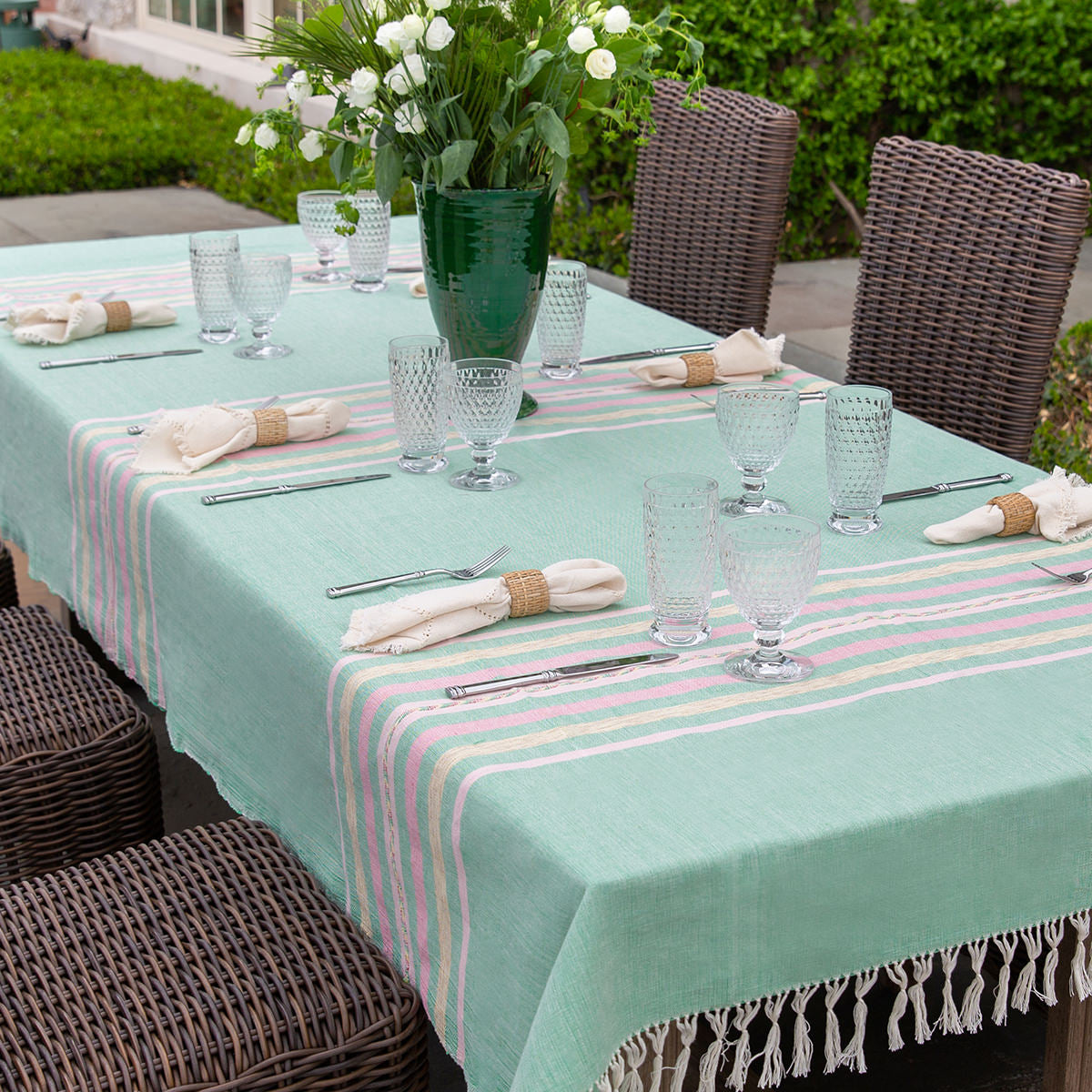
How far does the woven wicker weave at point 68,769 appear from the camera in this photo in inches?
71.1

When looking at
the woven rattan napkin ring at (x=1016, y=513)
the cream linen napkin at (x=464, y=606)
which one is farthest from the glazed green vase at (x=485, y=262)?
the woven rattan napkin ring at (x=1016, y=513)

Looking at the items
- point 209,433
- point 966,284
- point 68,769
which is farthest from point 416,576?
point 966,284

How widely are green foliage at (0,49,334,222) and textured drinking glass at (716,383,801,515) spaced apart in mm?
5142

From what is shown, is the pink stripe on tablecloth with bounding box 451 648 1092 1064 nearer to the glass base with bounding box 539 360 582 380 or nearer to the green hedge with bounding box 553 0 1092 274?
the glass base with bounding box 539 360 582 380

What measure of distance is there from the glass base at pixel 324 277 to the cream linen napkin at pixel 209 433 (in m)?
0.90

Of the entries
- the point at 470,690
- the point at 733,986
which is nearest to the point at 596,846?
the point at 733,986

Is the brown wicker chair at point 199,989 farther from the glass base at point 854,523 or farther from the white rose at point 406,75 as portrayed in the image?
the white rose at point 406,75

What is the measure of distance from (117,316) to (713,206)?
1203mm

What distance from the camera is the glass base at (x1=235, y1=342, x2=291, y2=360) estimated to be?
2344mm

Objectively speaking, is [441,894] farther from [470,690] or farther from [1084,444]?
[1084,444]

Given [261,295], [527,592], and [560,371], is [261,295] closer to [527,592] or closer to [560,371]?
[560,371]

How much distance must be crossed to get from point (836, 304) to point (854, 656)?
4166mm

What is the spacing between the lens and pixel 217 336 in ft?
7.95

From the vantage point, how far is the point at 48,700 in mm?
1915
